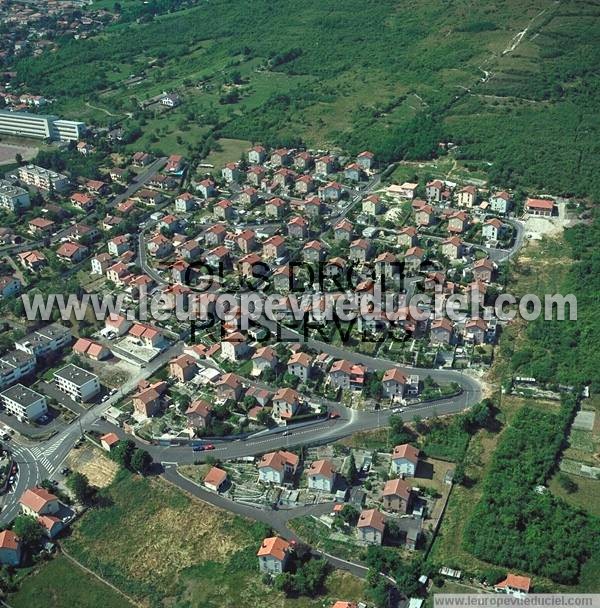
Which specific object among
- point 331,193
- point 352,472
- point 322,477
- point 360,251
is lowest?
point 352,472

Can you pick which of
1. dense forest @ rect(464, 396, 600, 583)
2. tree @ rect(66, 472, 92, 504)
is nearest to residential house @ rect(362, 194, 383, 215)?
dense forest @ rect(464, 396, 600, 583)

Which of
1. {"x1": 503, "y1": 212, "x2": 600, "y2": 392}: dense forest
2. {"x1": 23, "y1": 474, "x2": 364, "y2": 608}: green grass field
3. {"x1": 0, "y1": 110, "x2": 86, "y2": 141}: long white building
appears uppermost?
{"x1": 0, "y1": 110, "x2": 86, "y2": 141}: long white building

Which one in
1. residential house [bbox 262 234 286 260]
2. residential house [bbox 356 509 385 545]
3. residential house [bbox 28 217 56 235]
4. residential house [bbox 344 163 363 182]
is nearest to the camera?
residential house [bbox 356 509 385 545]

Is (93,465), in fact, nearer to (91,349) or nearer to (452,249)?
(91,349)

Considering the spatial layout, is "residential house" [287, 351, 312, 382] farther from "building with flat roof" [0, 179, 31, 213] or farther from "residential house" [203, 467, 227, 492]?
"building with flat roof" [0, 179, 31, 213]

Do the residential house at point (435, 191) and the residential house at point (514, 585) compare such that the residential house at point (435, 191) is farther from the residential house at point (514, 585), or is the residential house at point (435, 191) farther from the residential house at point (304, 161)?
the residential house at point (514, 585)

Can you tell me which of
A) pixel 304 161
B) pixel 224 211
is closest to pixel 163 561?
pixel 224 211

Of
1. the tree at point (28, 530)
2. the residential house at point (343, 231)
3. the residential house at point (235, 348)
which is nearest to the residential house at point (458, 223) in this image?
the residential house at point (343, 231)
